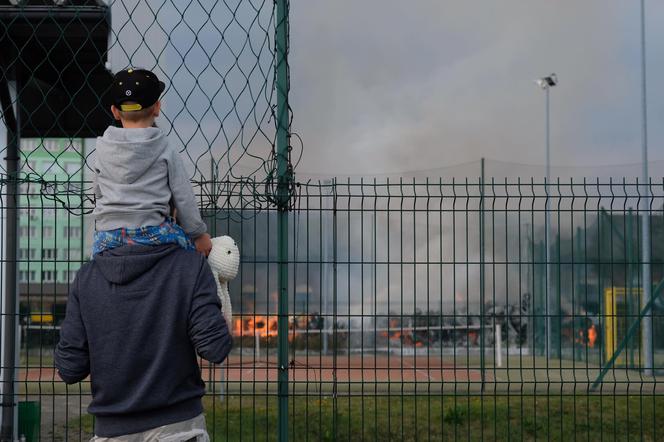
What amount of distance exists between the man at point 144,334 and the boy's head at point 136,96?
381 millimetres

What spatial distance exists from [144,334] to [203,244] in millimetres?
345

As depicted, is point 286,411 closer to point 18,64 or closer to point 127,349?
point 127,349

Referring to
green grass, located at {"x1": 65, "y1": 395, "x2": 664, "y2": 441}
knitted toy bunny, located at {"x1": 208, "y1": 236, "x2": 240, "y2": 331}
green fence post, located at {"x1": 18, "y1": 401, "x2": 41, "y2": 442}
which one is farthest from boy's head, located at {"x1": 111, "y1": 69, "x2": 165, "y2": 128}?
green grass, located at {"x1": 65, "y1": 395, "x2": 664, "y2": 441}

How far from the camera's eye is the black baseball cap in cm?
253

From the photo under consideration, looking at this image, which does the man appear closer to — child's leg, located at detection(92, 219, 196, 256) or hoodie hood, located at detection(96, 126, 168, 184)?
child's leg, located at detection(92, 219, 196, 256)

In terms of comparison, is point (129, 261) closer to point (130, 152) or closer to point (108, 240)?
point (108, 240)

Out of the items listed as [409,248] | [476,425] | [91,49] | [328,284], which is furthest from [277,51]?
[328,284]

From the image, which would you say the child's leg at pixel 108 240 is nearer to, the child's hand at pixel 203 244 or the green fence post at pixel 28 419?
the child's hand at pixel 203 244

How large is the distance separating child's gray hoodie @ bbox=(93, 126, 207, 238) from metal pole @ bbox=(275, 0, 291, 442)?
2149 mm

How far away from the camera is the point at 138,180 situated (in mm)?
2471

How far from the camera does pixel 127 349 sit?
2426 millimetres

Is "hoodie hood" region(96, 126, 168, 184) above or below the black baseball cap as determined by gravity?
below

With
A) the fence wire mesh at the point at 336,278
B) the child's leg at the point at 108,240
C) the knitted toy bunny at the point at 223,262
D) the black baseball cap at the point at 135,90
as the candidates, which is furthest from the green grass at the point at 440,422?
the black baseball cap at the point at 135,90

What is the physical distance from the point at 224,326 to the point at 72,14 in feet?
13.1
